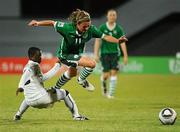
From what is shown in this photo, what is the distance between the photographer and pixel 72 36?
524 inches

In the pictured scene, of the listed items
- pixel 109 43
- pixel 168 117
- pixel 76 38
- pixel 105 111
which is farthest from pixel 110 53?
pixel 168 117

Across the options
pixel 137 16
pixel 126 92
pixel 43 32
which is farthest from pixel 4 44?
pixel 126 92

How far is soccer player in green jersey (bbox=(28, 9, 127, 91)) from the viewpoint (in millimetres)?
12680

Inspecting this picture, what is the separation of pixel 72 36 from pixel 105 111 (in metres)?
1.93

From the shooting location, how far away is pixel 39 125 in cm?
1136

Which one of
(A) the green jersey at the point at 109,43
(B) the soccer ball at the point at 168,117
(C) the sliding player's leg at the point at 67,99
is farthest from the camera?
(A) the green jersey at the point at 109,43

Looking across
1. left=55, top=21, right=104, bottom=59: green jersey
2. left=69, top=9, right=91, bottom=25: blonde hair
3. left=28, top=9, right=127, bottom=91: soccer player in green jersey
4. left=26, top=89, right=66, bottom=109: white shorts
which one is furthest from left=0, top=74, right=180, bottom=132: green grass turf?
left=69, top=9, right=91, bottom=25: blonde hair

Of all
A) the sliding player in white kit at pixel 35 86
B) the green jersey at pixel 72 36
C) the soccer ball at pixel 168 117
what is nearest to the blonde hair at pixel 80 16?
the green jersey at pixel 72 36

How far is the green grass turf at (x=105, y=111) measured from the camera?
1099cm

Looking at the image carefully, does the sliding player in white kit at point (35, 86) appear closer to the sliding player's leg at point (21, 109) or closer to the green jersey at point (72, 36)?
the sliding player's leg at point (21, 109)

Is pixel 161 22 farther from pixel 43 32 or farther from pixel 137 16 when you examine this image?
pixel 43 32

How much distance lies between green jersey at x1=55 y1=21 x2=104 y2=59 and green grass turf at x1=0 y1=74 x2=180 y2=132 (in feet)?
4.29

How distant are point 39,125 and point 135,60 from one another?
20314 millimetres

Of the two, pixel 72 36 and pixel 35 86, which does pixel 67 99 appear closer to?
pixel 35 86
